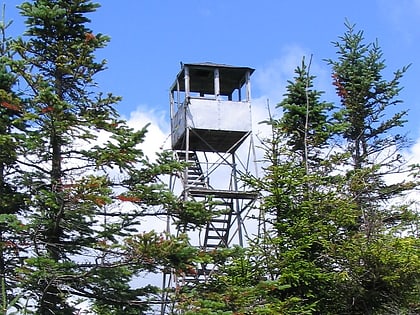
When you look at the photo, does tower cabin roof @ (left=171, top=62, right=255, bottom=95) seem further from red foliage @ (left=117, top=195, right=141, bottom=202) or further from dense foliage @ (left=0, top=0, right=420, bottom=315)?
red foliage @ (left=117, top=195, right=141, bottom=202)

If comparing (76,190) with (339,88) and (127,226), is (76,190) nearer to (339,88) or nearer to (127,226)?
(127,226)

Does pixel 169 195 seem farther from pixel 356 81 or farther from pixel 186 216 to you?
pixel 356 81

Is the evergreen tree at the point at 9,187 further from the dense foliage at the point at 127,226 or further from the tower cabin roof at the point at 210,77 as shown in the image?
the tower cabin roof at the point at 210,77

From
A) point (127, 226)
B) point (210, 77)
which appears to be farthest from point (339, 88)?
point (127, 226)

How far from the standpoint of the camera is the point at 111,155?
8.67m

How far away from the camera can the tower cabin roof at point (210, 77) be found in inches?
626

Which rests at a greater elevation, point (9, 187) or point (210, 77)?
point (210, 77)

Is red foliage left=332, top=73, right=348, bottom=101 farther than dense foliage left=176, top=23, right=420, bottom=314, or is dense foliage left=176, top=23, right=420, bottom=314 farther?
red foliage left=332, top=73, right=348, bottom=101

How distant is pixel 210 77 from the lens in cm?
1650

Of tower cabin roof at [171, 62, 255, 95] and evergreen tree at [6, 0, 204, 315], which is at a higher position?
tower cabin roof at [171, 62, 255, 95]

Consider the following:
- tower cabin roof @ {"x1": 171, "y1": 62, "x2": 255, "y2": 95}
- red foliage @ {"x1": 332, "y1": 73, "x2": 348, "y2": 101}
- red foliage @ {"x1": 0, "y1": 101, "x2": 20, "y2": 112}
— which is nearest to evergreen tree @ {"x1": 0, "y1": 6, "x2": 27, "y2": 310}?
red foliage @ {"x1": 0, "y1": 101, "x2": 20, "y2": 112}

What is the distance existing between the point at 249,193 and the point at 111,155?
256 inches

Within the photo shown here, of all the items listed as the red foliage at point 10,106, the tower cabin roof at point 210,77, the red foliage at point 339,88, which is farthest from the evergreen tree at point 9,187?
the red foliage at point 339,88

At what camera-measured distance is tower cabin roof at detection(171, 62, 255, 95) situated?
1589 cm
